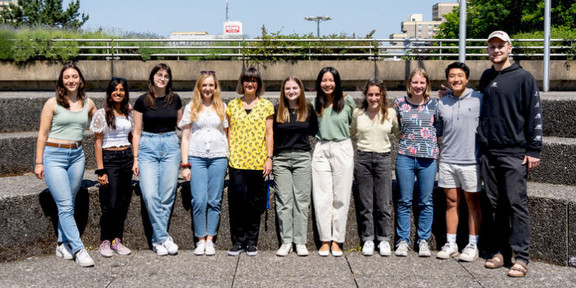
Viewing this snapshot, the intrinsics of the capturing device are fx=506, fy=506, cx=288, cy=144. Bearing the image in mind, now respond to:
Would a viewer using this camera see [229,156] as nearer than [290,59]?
Yes

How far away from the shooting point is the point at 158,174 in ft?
18.0

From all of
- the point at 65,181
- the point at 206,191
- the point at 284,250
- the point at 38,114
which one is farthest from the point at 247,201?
the point at 38,114

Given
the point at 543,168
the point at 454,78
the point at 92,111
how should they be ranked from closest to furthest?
1. the point at 454,78
2. the point at 92,111
3. the point at 543,168

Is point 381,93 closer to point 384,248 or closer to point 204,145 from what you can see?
point 384,248

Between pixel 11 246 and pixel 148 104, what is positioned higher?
pixel 148 104

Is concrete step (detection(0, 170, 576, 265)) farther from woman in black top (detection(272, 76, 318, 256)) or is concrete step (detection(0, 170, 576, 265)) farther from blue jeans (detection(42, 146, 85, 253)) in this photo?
blue jeans (detection(42, 146, 85, 253))

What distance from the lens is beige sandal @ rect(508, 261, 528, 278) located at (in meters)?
4.84

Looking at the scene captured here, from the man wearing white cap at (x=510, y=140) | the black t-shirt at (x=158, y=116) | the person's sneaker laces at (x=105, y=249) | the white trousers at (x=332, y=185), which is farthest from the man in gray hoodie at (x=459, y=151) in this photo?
the person's sneaker laces at (x=105, y=249)

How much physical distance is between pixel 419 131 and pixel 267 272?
2.15m

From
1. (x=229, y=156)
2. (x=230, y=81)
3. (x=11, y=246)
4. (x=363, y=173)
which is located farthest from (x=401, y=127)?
(x=230, y=81)

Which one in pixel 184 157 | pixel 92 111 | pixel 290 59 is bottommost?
pixel 184 157

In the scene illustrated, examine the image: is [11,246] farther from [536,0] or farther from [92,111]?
[536,0]

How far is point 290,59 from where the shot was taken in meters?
14.8

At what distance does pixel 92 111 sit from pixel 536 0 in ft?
108
